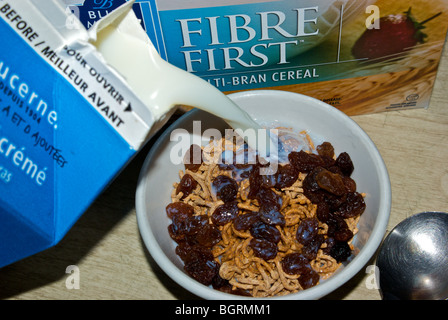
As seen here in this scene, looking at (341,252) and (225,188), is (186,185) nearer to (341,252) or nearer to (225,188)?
(225,188)

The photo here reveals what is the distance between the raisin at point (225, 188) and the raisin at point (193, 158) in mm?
55

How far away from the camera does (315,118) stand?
0.98 m

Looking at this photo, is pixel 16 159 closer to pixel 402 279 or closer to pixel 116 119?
pixel 116 119

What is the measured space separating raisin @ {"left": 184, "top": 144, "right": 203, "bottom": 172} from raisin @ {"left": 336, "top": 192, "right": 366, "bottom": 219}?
27 centimetres

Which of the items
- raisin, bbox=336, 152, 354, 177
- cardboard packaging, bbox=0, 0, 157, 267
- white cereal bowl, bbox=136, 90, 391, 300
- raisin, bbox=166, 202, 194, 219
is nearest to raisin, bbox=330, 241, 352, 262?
white cereal bowl, bbox=136, 90, 391, 300

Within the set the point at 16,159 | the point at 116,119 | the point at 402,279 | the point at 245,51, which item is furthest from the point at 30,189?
the point at 402,279

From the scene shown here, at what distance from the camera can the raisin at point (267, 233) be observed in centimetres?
87

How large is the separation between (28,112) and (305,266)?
19.0 inches

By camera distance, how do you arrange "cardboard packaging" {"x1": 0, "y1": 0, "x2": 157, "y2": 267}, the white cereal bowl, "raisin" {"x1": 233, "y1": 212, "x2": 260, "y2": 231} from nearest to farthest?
"cardboard packaging" {"x1": 0, "y1": 0, "x2": 157, "y2": 267} < the white cereal bowl < "raisin" {"x1": 233, "y1": 212, "x2": 260, "y2": 231}

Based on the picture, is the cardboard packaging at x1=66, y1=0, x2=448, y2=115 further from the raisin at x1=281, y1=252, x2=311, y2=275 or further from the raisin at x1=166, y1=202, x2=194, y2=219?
the raisin at x1=281, y1=252, x2=311, y2=275

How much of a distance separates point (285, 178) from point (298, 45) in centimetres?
26

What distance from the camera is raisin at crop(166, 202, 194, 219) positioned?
0.92 m

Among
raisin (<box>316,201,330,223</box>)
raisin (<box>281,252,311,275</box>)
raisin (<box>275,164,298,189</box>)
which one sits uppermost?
raisin (<box>275,164,298,189</box>)

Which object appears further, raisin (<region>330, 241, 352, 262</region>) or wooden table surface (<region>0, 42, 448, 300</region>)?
wooden table surface (<region>0, 42, 448, 300</region>)
